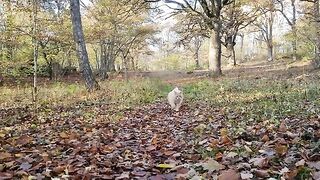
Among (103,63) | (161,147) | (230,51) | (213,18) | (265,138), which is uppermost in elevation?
(213,18)

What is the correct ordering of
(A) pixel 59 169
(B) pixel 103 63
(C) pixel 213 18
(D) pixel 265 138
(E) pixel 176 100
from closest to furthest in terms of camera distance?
(A) pixel 59 169 < (D) pixel 265 138 < (E) pixel 176 100 < (C) pixel 213 18 < (B) pixel 103 63

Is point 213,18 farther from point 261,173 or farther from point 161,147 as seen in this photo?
point 261,173

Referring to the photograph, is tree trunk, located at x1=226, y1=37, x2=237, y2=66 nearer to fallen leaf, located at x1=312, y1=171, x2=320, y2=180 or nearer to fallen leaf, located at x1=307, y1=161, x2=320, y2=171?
fallen leaf, located at x1=307, y1=161, x2=320, y2=171

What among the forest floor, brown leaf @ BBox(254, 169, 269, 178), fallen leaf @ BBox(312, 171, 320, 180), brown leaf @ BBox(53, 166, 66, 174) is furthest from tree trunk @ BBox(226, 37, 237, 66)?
fallen leaf @ BBox(312, 171, 320, 180)

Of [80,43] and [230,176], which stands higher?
[80,43]

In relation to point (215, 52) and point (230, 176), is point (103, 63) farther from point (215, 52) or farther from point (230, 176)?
point (230, 176)

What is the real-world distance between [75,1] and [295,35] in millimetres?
15517

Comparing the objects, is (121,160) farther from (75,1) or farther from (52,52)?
(52,52)

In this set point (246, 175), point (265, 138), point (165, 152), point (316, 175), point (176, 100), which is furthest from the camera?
point (176, 100)

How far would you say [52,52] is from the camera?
2358 centimetres

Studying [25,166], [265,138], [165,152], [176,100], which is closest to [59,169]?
[25,166]

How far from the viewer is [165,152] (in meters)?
3.29

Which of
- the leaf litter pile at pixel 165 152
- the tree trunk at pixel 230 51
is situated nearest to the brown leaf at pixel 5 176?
the leaf litter pile at pixel 165 152

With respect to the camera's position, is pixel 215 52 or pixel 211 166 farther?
pixel 215 52
